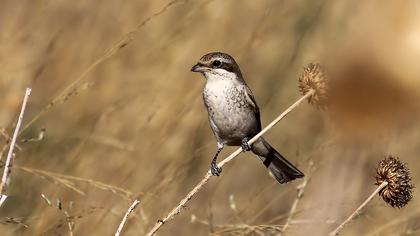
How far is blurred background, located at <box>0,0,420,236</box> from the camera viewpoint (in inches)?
159

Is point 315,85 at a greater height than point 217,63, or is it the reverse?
point 217,63

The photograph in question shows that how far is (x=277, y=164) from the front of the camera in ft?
15.4

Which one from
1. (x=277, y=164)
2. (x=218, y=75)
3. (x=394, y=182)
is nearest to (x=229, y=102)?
(x=218, y=75)

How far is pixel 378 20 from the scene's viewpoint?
4723 millimetres

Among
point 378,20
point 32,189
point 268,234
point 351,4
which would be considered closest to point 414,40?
point 378,20

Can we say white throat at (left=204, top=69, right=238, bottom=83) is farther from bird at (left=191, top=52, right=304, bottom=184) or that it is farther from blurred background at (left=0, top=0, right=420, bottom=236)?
blurred background at (left=0, top=0, right=420, bottom=236)

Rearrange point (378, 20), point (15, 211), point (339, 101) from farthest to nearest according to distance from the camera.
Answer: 1. point (15, 211)
2. point (378, 20)
3. point (339, 101)

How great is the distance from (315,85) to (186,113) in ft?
5.45

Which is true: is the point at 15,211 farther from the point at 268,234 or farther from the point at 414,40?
the point at 414,40

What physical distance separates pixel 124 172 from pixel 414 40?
183 centimetres

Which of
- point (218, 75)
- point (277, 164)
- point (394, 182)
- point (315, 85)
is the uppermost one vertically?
point (218, 75)

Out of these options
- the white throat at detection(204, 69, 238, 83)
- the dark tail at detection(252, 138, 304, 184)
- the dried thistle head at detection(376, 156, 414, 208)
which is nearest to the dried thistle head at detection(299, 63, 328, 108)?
the dried thistle head at detection(376, 156, 414, 208)

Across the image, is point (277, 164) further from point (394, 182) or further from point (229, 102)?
point (394, 182)

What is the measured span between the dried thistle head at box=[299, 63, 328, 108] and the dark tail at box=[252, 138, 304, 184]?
1041mm
